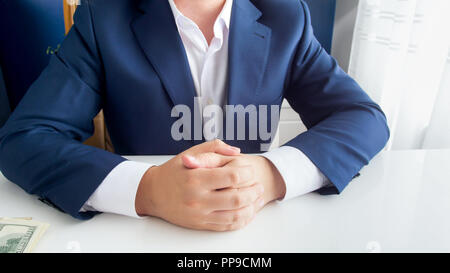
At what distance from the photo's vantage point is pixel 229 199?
61 centimetres

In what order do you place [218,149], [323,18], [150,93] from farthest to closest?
[323,18] < [150,93] < [218,149]

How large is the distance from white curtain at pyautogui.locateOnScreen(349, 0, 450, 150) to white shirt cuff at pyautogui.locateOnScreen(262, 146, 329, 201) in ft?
2.92

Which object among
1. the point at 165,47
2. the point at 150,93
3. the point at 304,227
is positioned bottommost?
the point at 304,227

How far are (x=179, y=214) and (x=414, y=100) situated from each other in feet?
4.18

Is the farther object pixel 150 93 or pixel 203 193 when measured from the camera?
pixel 150 93

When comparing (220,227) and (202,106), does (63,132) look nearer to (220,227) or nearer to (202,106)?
(202,106)

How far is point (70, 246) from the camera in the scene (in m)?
0.56

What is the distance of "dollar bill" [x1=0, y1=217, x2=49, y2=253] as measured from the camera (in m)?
0.54

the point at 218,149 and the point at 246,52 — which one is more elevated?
the point at 246,52

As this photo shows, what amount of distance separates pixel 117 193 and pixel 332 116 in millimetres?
566

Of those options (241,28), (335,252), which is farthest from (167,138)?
(335,252)

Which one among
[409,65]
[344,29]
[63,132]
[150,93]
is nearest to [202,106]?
[150,93]

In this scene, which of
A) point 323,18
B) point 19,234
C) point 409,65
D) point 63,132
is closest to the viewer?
point 19,234

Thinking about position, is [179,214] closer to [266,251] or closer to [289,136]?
[266,251]
